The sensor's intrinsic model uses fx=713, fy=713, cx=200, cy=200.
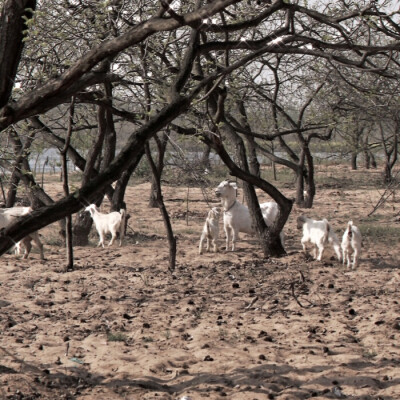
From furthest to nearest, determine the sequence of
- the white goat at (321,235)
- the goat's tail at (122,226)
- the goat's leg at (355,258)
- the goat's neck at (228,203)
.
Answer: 1. the goat's neck at (228,203)
2. the goat's tail at (122,226)
3. the white goat at (321,235)
4. the goat's leg at (355,258)

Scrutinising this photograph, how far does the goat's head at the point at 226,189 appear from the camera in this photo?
13891mm

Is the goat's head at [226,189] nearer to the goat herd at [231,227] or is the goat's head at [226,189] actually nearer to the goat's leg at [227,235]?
the goat herd at [231,227]

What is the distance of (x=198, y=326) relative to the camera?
8336mm

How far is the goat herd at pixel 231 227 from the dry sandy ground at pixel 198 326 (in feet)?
1.02

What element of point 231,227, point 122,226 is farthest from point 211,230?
point 122,226

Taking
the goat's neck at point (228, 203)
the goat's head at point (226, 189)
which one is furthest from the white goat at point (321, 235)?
the goat's head at point (226, 189)

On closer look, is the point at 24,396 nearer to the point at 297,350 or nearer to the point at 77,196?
the point at 77,196

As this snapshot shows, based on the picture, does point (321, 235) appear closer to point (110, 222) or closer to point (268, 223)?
point (268, 223)

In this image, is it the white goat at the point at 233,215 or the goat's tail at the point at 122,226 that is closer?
the goat's tail at the point at 122,226

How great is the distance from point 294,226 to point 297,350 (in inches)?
378

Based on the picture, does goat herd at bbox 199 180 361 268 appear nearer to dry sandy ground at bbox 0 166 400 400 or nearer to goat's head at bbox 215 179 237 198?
goat's head at bbox 215 179 237 198

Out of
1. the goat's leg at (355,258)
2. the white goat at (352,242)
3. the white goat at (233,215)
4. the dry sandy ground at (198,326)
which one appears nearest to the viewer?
the dry sandy ground at (198,326)

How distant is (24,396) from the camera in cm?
605

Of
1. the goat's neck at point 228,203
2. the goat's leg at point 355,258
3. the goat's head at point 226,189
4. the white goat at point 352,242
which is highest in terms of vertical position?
the goat's head at point 226,189
